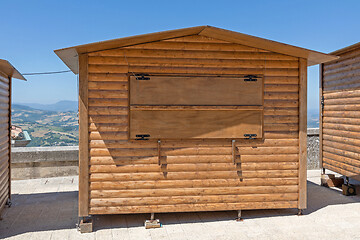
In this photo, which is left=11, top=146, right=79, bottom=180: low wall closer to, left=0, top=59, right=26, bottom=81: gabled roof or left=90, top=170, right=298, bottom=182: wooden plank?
left=0, top=59, right=26, bottom=81: gabled roof

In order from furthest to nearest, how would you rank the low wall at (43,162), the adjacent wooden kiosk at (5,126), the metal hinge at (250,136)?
the low wall at (43,162), the adjacent wooden kiosk at (5,126), the metal hinge at (250,136)

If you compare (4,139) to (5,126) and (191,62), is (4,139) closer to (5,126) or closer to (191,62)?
(5,126)

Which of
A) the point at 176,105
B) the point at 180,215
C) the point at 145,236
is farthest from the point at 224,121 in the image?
the point at 145,236

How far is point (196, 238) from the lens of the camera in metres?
4.65

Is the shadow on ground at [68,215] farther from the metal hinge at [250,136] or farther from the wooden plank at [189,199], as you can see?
the metal hinge at [250,136]

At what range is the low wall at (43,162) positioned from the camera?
8.16m

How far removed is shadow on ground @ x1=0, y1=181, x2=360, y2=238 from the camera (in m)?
5.16

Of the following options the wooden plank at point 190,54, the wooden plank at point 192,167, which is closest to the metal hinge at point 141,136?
the wooden plank at point 192,167

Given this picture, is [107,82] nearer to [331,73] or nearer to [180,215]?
[180,215]

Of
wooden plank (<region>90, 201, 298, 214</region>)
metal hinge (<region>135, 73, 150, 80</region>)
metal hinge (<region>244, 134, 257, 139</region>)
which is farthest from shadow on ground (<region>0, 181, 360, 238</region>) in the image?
metal hinge (<region>135, 73, 150, 80</region>)

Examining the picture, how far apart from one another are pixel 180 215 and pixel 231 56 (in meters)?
3.00

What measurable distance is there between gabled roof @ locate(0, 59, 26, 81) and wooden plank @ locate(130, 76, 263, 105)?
83.2 inches

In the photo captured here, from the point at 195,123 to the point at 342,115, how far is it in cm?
405

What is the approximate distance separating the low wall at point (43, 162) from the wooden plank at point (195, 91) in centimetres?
424
